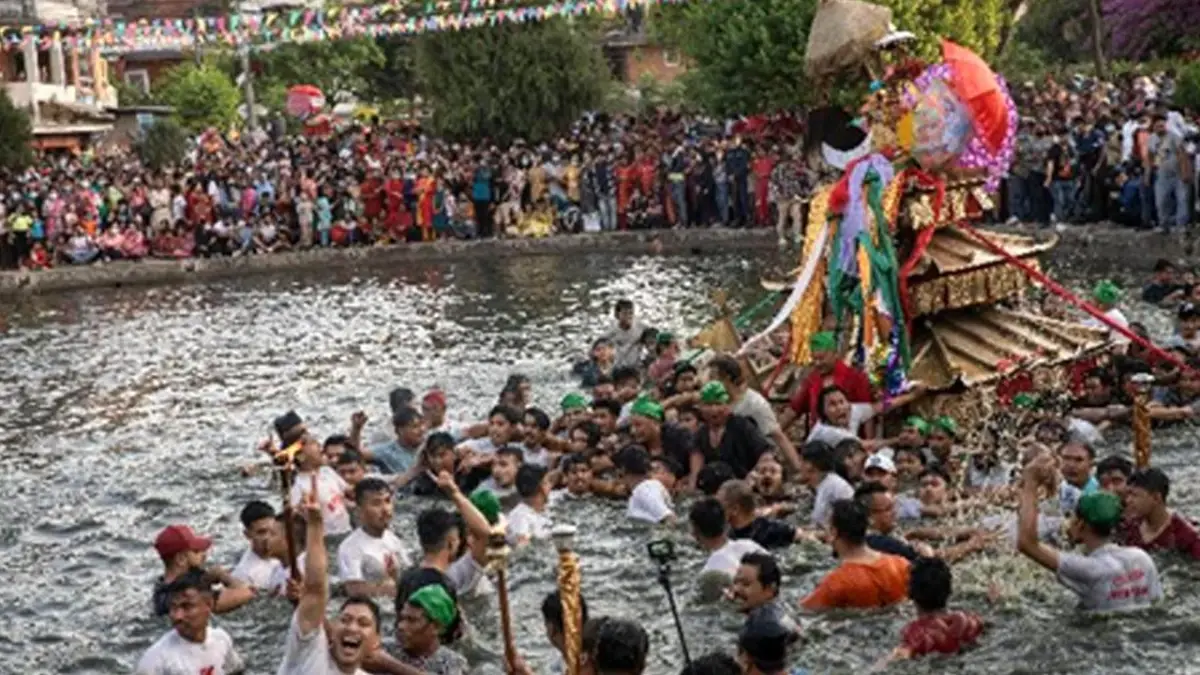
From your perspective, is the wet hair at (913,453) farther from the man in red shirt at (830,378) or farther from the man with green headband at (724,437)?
the man with green headband at (724,437)

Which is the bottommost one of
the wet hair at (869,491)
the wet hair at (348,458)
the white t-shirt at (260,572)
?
the white t-shirt at (260,572)

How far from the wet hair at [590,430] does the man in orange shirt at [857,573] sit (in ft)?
17.3

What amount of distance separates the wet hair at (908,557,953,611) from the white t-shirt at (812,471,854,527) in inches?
114

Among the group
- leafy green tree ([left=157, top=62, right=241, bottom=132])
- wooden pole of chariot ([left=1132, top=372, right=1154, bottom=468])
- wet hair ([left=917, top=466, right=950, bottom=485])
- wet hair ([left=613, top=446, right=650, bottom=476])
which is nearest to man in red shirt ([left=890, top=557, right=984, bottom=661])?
wooden pole of chariot ([left=1132, top=372, right=1154, bottom=468])

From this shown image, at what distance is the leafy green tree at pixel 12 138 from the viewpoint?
→ 4306cm

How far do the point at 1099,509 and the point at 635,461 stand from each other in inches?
201

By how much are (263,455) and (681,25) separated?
28512mm

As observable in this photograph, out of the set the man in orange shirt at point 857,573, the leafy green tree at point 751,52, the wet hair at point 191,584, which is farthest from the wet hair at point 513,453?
the leafy green tree at point 751,52

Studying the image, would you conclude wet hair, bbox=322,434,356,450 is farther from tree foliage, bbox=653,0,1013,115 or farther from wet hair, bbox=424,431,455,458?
tree foliage, bbox=653,0,1013,115

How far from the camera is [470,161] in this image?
3772 centimetres

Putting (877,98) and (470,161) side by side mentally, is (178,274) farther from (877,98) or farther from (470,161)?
(877,98)

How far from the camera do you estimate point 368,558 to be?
13.0 m

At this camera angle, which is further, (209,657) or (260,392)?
(260,392)

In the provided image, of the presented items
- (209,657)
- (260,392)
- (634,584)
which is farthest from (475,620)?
(260,392)
